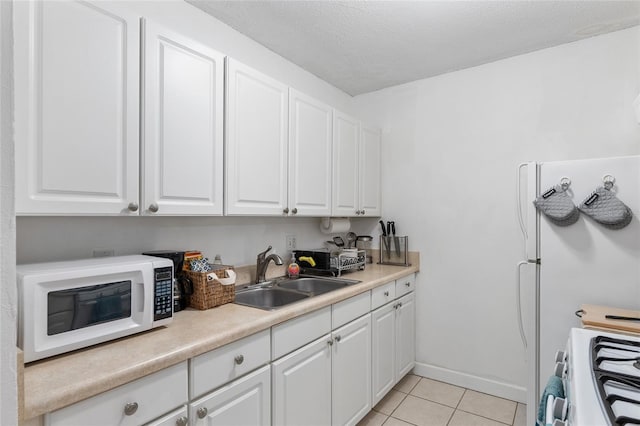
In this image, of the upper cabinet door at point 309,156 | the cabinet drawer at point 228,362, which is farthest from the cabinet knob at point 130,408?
the upper cabinet door at point 309,156

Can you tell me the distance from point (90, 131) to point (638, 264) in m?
2.46

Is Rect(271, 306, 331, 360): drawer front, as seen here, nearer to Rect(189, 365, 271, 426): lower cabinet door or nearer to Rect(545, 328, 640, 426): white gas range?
Rect(189, 365, 271, 426): lower cabinet door

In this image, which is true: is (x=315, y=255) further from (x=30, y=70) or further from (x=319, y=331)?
(x=30, y=70)

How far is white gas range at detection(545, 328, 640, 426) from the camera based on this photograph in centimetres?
73

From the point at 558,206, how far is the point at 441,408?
1567 millimetres

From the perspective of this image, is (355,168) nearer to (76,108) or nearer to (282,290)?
(282,290)

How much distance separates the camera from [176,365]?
3.69 feet

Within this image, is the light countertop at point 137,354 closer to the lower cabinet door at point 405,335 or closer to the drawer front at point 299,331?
the drawer front at point 299,331

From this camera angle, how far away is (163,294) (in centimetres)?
129

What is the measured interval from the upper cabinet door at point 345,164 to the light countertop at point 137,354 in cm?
106

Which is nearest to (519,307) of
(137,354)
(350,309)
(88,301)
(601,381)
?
(350,309)

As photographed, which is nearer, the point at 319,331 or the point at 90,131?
the point at 90,131

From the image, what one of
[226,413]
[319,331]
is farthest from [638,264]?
[226,413]

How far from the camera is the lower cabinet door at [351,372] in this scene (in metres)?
1.89
